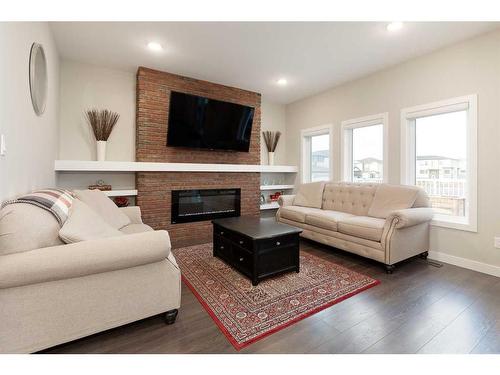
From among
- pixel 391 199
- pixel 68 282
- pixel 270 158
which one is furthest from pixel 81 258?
pixel 270 158

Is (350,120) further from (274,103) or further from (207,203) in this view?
(207,203)

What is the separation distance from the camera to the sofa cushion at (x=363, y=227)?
2773mm

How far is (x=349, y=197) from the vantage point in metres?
3.81

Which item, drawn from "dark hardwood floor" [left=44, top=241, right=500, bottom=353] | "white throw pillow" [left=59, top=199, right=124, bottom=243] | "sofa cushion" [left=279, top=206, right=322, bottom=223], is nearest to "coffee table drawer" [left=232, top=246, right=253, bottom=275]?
"dark hardwood floor" [left=44, top=241, right=500, bottom=353]

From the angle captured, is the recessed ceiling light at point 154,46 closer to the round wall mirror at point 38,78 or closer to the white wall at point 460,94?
the round wall mirror at point 38,78

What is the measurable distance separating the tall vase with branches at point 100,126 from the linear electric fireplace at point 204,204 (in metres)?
1.18

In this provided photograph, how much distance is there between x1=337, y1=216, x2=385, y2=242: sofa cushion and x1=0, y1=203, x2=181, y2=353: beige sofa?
2208mm

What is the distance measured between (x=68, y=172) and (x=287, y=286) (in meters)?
3.39

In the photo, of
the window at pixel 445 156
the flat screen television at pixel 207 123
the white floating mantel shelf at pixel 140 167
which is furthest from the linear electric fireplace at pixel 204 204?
the window at pixel 445 156

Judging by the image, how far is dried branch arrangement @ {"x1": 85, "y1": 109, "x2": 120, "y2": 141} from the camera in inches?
141

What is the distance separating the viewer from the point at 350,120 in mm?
4219

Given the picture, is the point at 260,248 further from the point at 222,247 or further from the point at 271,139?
the point at 271,139

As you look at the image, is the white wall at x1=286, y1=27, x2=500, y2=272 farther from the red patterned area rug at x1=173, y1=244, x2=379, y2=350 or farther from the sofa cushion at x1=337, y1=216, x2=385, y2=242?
the red patterned area rug at x1=173, y1=244, x2=379, y2=350
